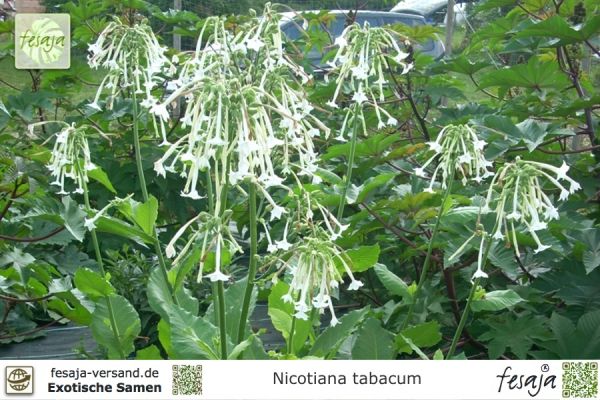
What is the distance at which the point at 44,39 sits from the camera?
2.78m

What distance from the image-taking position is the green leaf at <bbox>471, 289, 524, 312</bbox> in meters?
1.78

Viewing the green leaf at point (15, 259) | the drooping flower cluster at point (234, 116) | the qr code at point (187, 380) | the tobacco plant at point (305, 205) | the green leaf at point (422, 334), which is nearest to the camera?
the drooping flower cluster at point (234, 116)

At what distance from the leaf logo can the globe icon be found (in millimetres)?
1420

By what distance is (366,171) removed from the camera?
8.47 ft

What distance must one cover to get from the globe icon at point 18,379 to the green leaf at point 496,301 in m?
0.98

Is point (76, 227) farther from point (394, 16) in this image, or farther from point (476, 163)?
point (394, 16)

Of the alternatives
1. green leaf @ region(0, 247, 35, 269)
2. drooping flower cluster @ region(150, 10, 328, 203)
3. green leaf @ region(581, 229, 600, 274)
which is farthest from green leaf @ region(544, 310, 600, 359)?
green leaf @ region(0, 247, 35, 269)

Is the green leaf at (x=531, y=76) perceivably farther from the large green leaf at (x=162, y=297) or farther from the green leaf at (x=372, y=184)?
the large green leaf at (x=162, y=297)

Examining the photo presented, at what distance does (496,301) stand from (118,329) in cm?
88

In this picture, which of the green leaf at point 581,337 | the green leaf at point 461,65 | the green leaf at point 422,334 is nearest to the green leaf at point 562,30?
the green leaf at point 461,65

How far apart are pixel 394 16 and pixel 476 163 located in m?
2.73

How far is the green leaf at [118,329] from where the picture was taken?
190cm

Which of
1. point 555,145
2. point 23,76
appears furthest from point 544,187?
point 23,76

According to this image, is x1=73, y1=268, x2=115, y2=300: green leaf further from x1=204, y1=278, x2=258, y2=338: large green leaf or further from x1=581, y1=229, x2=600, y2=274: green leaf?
x1=581, y1=229, x2=600, y2=274: green leaf
